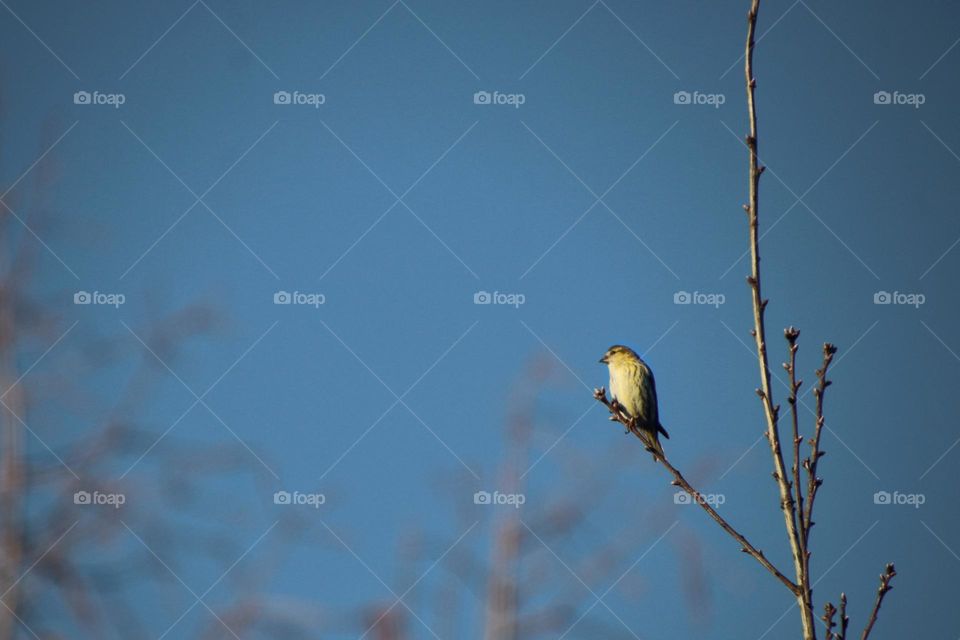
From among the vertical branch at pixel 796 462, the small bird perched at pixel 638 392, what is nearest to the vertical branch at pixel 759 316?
the vertical branch at pixel 796 462

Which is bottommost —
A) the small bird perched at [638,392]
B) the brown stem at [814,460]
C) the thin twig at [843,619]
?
the thin twig at [843,619]

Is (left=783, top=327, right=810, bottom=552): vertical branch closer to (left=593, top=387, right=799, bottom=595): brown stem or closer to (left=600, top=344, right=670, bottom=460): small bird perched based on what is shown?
(left=593, top=387, right=799, bottom=595): brown stem

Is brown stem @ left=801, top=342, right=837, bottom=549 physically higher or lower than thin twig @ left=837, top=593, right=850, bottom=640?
higher

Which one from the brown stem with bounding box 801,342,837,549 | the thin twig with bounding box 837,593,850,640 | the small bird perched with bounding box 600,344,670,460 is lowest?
the thin twig with bounding box 837,593,850,640

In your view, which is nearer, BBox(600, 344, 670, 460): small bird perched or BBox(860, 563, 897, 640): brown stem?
BBox(860, 563, 897, 640): brown stem

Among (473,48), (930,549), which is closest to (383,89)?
(473,48)

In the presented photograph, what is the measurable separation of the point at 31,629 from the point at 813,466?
2.24 metres

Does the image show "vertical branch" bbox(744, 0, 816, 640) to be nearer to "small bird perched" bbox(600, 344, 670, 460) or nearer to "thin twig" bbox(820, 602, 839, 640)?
"thin twig" bbox(820, 602, 839, 640)

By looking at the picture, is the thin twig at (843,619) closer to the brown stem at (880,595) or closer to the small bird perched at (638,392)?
the brown stem at (880,595)

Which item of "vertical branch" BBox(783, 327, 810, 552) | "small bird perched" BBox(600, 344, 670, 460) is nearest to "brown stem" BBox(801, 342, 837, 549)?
"vertical branch" BBox(783, 327, 810, 552)

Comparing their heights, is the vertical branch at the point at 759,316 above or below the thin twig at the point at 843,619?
above

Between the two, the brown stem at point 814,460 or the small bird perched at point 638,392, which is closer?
the brown stem at point 814,460

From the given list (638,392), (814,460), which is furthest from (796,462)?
(638,392)

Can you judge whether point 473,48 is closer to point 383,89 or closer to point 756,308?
point 383,89
